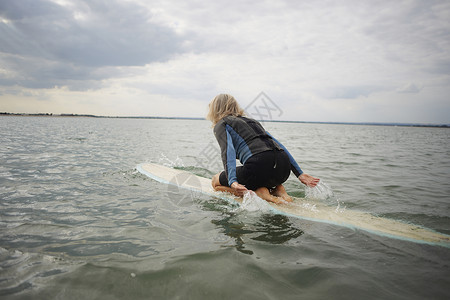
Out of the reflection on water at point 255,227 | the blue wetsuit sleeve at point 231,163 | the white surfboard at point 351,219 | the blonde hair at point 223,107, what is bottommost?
the reflection on water at point 255,227

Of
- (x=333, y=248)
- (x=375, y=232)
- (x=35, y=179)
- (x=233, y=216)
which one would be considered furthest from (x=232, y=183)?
(x=35, y=179)

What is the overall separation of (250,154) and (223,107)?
0.91 m

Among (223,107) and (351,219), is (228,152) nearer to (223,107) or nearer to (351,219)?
(223,107)

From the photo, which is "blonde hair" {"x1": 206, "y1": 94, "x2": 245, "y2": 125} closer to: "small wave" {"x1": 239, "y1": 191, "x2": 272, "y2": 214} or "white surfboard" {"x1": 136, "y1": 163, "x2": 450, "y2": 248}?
"small wave" {"x1": 239, "y1": 191, "x2": 272, "y2": 214}

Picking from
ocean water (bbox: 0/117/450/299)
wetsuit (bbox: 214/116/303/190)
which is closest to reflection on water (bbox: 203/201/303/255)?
ocean water (bbox: 0/117/450/299)

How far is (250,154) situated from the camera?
332cm

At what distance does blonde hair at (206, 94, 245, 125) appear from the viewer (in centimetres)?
368

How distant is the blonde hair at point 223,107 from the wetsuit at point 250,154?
0.74 ft

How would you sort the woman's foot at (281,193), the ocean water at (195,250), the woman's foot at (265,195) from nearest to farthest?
the ocean water at (195,250), the woman's foot at (265,195), the woman's foot at (281,193)


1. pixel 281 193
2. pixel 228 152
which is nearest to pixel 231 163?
pixel 228 152

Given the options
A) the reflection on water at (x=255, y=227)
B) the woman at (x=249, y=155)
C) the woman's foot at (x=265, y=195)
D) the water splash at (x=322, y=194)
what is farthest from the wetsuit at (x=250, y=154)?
the water splash at (x=322, y=194)

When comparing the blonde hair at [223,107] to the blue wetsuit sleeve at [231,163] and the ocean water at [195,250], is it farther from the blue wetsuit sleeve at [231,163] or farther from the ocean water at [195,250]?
the ocean water at [195,250]

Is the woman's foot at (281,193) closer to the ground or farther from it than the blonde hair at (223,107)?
closer to the ground

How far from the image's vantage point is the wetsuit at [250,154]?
10.7 feet
